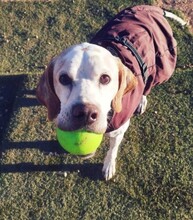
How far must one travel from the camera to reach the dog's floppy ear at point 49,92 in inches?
154

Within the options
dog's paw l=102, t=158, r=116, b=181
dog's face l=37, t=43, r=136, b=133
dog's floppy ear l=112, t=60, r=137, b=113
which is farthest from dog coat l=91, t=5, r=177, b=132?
dog's paw l=102, t=158, r=116, b=181

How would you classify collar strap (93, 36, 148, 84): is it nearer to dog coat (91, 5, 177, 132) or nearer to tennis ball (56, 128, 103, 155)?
dog coat (91, 5, 177, 132)

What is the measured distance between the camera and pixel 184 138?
213 inches

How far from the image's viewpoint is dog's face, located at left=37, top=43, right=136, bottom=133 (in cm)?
360

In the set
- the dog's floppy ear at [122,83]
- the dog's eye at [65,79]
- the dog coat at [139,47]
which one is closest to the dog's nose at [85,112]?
the dog's eye at [65,79]

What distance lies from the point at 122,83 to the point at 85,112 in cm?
54

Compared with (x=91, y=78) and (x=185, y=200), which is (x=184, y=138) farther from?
(x=91, y=78)

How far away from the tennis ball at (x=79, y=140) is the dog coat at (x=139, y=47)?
8.4 inches

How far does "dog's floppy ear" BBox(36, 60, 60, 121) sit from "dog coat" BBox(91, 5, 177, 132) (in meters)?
0.51

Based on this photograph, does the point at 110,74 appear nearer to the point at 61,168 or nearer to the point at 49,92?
the point at 49,92

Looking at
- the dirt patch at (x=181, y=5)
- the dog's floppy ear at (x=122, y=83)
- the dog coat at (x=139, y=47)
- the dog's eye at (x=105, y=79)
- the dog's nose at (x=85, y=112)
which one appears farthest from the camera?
the dirt patch at (x=181, y=5)

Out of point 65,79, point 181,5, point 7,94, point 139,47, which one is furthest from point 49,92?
point 181,5

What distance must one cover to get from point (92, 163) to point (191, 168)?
1.10m

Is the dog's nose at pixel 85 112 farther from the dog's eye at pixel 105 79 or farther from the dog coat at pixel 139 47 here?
the dog coat at pixel 139 47
